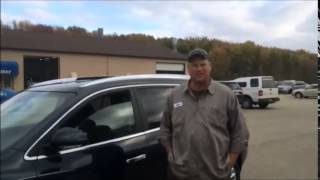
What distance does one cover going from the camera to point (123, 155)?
460 centimetres

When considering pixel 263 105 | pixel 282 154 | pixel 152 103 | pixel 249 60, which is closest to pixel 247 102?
pixel 263 105

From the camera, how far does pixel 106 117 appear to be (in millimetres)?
4660

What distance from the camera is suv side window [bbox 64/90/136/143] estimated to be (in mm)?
4418

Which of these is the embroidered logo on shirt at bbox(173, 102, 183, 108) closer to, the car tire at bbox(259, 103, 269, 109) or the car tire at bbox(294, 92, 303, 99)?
the car tire at bbox(259, 103, 269, 109)

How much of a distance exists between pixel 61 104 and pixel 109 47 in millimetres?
44713

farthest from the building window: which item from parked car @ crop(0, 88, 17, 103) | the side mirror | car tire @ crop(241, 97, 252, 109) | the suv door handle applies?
the side mirror

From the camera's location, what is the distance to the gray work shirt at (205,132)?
379 cm

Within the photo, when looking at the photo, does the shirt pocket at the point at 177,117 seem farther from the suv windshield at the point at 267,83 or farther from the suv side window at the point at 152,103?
the suv windshield at the point at 267,83

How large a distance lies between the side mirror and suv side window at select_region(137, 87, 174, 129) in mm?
1003

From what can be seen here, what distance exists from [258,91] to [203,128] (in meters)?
28.2

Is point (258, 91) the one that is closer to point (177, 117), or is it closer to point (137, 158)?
point (137, 158)

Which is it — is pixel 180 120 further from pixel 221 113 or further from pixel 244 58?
pixel 244 58

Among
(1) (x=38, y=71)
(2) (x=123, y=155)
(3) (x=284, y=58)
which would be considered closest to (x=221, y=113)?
(2) (x=123, y=155)

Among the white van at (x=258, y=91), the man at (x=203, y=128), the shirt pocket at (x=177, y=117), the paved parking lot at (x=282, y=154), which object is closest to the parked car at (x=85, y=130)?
the man at (x=203, y=128)
